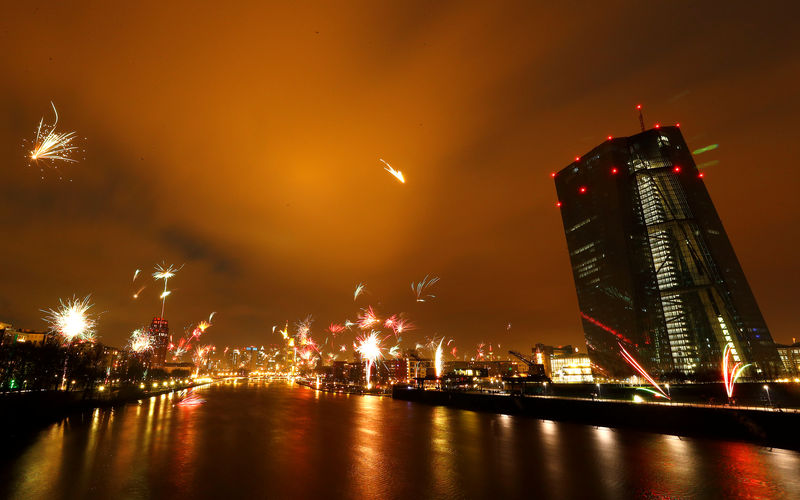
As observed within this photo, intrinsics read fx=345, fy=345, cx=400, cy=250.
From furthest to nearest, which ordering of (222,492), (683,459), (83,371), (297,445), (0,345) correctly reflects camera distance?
(83,371) → (0,345) → (297,445) → (683,459) → (222,492)

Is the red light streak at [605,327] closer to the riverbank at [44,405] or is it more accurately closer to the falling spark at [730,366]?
the falling spark at [730,366]

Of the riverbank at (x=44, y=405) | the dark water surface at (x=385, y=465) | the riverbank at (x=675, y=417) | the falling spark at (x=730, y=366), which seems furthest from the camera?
the falling spark at (x=730, y=366)

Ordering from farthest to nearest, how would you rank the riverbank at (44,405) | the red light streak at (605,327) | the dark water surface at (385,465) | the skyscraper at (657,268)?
the red light streak at (605,327)
the skyscraper at (657,268)
the riverbank at (44,405)
the dark water surface at (385,465)

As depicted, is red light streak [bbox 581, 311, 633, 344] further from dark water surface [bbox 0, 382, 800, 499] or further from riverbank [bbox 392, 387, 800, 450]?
dark water surface [bbox 0, 382, 800, 499]

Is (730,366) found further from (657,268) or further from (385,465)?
(385,465)

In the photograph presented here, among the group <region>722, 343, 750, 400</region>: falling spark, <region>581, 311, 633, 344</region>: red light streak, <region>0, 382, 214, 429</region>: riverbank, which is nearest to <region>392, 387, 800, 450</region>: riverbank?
<region>0, 382, 214, 429</region>: riverbank

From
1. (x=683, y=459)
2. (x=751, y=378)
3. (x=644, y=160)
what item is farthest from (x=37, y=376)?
(x=644, y=160)

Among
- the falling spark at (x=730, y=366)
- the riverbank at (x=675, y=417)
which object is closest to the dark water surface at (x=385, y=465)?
the riverbank at (x=675, y=417)

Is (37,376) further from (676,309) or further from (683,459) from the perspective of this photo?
(676,309)

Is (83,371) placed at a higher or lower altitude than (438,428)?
higher
